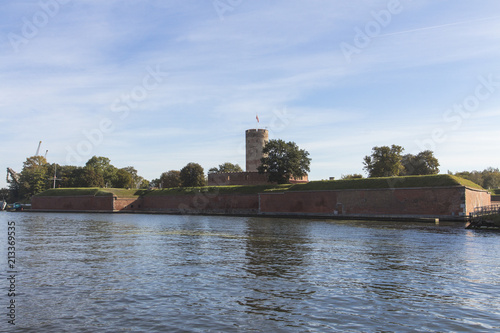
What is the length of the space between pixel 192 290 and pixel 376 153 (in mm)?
57909

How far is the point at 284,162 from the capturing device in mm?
64250

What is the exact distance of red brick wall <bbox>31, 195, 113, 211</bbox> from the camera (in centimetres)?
7499

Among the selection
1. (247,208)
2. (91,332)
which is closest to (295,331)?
(91,332)

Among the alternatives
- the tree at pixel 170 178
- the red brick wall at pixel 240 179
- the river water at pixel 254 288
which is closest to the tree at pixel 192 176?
the red brick wall at pixel 240 179

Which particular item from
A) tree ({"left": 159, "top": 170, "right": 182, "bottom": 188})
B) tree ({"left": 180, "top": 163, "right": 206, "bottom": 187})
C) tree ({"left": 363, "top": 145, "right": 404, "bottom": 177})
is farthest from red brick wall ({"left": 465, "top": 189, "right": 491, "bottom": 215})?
tree ({"left": 159, "top": 170, "right": 182, "bottom": 188})

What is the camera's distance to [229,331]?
8.58 m

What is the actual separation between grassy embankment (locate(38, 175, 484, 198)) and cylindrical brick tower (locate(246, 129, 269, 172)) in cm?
1277

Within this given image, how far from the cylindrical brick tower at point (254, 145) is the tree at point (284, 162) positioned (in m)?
11.4

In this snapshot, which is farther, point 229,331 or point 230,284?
point 230,284

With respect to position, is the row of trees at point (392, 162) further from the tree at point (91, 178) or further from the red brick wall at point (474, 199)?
the tree at point (91, 178)

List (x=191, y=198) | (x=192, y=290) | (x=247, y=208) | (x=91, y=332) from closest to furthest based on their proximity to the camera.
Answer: (x=91, y=332) → (x=192, y=290) → (x=247, y=208) → (x=191, y=198)

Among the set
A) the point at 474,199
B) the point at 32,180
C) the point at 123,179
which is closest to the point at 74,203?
the point at 123,179

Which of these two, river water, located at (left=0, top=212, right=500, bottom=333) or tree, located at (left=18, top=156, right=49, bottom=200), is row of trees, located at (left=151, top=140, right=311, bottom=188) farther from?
tree, located at (left=18, top=156, right=49, bottom=200)

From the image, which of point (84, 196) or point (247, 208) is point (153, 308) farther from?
point (84, 196)
